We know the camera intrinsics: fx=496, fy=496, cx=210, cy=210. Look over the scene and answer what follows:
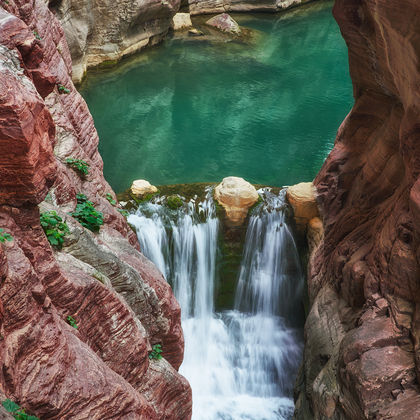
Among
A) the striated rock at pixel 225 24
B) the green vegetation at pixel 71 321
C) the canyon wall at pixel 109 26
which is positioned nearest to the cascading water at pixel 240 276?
the green vegetation at pixel 71 321

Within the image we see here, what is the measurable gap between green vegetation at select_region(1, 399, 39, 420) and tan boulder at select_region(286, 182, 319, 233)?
291 inches

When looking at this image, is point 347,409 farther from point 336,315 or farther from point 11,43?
point 11,43

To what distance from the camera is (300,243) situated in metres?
10.5

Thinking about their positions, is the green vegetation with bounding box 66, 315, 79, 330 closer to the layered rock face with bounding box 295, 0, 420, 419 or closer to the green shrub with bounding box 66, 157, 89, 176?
the green shrub with bounding box 66, 157, 89, 176

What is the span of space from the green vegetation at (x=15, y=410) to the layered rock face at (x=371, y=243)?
3531mm

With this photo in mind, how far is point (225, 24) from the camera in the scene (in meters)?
22.7

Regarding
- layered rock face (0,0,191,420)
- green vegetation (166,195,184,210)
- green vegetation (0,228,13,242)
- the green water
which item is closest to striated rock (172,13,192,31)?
the green water

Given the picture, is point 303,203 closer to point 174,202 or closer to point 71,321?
point 174,202

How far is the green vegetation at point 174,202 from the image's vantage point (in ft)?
34.5

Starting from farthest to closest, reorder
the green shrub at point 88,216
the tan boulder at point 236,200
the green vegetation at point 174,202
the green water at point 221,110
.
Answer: the green water at point 221,110
the green vegetation at point 174,202
the tan boulder at point 236,200
the green shrub at point 88,216

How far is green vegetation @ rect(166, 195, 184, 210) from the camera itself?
10508 mm

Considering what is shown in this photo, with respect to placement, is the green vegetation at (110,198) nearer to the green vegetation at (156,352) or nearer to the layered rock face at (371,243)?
the green vegetation at (156,352)

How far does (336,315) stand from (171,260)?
13.3 feet

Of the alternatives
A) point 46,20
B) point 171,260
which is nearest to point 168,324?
point 171,260
